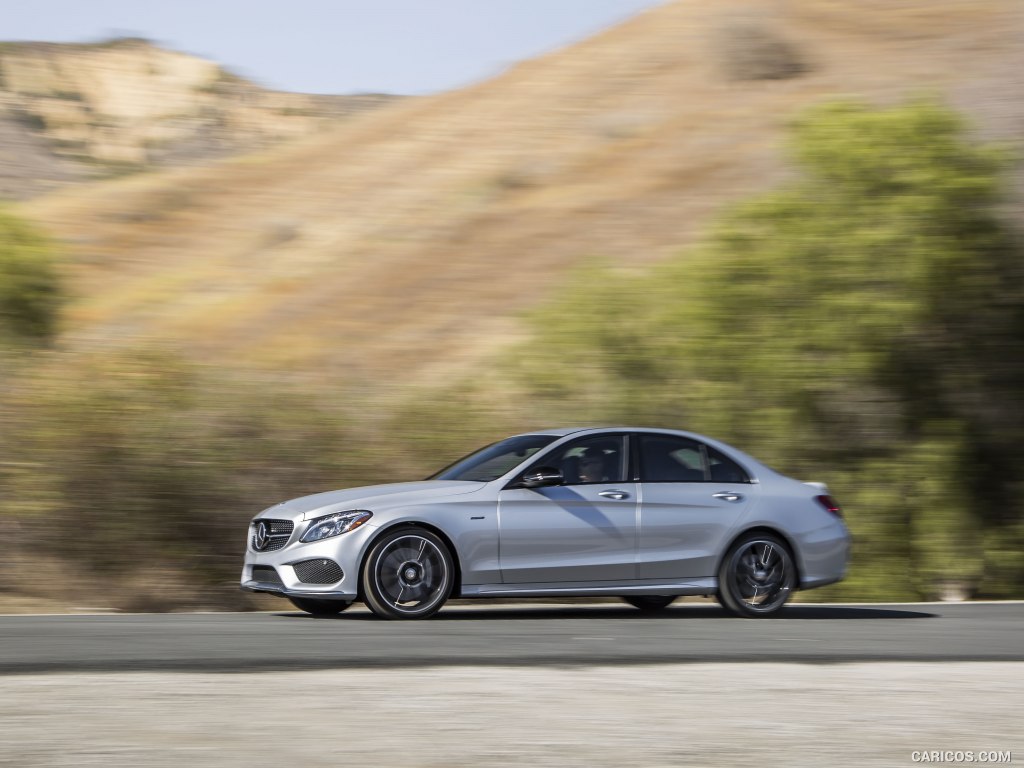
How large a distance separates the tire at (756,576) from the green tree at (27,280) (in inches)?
511

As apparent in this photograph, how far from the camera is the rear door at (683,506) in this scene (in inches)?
472

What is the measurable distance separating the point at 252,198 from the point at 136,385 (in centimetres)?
3670

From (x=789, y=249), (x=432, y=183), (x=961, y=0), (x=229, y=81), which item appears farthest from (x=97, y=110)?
(x=789, y=249)

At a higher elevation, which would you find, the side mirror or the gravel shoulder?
the side mirror

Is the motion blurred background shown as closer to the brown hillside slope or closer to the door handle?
the door handle

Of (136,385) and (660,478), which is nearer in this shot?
(660,478)

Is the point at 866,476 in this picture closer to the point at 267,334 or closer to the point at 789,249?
the point at 789,249

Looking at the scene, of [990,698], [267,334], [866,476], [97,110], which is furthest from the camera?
[97,110]

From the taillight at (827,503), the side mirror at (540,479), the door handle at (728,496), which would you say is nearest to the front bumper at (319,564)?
the side mirror at (540,479)

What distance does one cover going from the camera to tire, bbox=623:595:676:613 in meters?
13.3

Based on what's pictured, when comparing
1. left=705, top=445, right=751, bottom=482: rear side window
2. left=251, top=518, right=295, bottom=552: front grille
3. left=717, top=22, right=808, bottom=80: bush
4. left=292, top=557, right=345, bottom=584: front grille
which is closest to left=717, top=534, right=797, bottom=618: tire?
left=705, top=445, right=751, bottom=482: rear side window

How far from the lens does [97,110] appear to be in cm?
9281

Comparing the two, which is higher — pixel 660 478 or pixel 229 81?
pixel 229 81

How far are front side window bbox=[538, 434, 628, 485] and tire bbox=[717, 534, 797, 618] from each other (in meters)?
1.11
